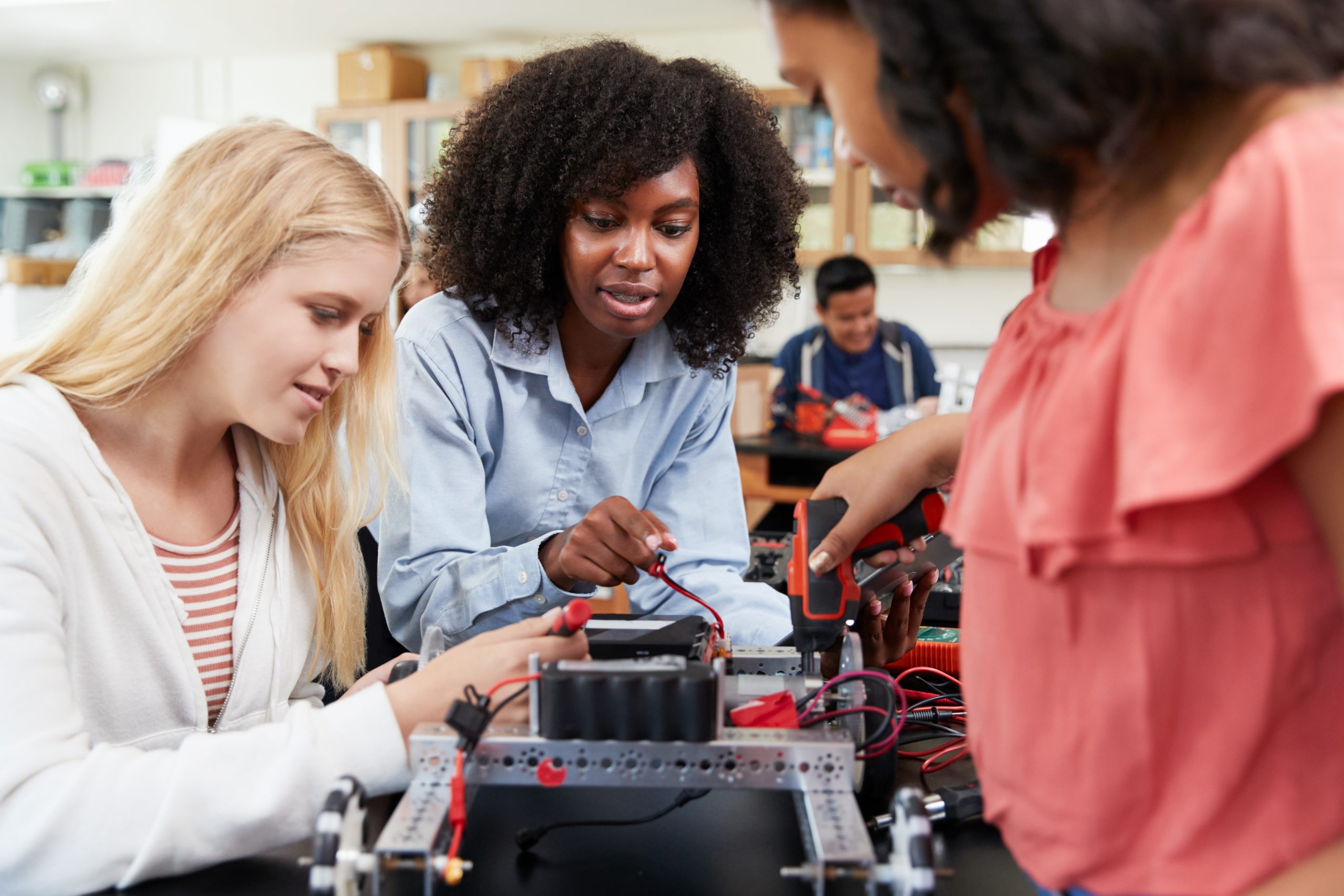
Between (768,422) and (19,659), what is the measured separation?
10.8 ft

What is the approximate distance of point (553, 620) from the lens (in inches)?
35.5

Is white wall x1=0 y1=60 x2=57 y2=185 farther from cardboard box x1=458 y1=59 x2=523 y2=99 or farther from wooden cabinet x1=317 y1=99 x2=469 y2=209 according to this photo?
cardboard box x1=458 y1=59 x2=523 y2=99

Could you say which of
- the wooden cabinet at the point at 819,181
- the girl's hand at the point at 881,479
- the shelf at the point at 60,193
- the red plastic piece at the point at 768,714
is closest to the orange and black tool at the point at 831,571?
the girl's hand at the point at 881,479

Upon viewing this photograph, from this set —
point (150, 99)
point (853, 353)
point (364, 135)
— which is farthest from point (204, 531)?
point (150, 99)

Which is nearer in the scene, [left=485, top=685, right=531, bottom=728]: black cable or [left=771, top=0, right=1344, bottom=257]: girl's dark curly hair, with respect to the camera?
[left=771, top=0, right=1344, bottom=257]: girl's dark curly hair

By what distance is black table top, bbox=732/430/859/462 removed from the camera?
3479 mm

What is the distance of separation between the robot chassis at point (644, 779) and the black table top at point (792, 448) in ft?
8.70

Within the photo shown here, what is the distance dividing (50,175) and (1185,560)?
701 centimetres

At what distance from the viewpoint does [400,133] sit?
5535mm

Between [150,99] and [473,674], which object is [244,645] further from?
[150,99]

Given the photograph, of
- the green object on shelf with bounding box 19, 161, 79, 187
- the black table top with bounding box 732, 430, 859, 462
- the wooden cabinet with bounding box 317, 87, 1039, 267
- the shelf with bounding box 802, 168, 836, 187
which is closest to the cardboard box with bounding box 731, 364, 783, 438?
the black table top with bounding box 732, 430, 859, 462

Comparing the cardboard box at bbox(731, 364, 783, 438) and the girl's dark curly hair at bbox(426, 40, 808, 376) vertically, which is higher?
the girl's dark curly hair at bbox(426, 40, 808, 376)

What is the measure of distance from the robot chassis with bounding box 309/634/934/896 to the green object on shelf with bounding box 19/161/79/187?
21.6ft

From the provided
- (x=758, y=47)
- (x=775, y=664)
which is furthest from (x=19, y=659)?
(x=758, y=47)
